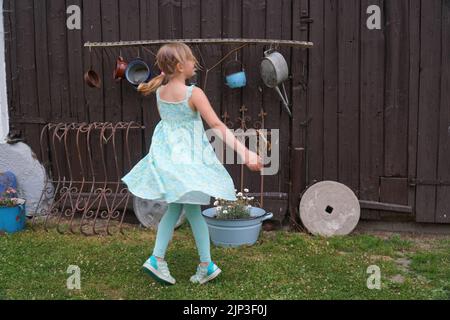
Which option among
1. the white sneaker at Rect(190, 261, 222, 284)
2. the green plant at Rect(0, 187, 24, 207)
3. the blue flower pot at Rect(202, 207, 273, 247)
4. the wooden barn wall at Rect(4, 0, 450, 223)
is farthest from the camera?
the green plant at Rect(0, 187, 24, 207)

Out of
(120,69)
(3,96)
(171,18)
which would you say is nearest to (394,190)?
(171,18)

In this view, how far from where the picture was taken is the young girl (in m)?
3.49

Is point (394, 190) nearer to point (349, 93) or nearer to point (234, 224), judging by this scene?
point (349, 93)

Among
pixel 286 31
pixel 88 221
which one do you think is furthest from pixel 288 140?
pixel 88 221

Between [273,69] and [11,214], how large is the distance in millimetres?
2570

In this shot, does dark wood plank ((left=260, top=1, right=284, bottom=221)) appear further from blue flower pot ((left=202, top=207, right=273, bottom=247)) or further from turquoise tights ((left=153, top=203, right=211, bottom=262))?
turquoise tights ((left=153, top=203, right=211, bottom=262))

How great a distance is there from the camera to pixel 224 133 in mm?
3396

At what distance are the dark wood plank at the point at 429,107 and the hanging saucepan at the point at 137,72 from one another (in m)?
2.35

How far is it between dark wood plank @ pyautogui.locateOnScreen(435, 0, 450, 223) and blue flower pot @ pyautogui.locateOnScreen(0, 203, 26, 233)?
11.9 ft

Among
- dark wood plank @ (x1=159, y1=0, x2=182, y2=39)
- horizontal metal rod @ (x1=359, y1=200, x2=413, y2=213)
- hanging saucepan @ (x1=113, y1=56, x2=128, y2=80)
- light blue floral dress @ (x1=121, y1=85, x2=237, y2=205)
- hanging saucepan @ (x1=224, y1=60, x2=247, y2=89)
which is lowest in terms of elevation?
horizontal metal rod @ (x1=359, y1=200, x2=413, y2=213)

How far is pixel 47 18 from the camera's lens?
5410mm

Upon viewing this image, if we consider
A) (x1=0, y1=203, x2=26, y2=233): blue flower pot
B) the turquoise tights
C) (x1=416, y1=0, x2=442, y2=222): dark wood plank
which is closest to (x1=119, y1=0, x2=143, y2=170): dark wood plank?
(x1=0, y1=203, x2=26, y2=233): blue flower pot

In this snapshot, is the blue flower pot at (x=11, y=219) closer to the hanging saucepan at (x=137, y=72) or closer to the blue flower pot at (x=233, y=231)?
the hanging saucepan at (x=137, y=72)
